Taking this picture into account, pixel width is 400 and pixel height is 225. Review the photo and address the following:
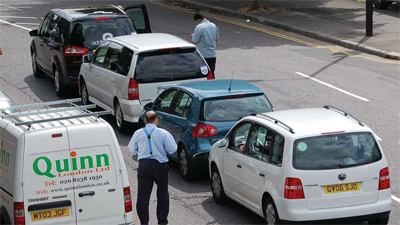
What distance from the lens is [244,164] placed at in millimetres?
11273

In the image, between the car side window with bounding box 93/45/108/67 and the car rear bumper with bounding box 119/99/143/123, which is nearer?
the car rear bumper with bounding box 119/99/143/123

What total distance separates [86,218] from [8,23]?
22835mm

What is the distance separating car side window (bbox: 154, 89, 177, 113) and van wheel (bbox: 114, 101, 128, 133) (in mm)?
1734

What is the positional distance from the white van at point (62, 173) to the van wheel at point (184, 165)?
3.64 metres

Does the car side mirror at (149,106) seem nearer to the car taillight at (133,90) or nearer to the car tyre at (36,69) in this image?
the car taillight at (133,90)

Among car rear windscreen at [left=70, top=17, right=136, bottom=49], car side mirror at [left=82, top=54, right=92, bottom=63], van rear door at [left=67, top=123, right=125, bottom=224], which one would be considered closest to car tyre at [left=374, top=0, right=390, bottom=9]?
car rear windscreen at [left=70, top=17, right=136, bottom=49]

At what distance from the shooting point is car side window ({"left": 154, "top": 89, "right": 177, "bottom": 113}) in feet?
48.0

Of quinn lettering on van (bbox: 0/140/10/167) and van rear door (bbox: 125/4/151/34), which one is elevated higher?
quinn lettering on van (bbox: 0/140/10/167)

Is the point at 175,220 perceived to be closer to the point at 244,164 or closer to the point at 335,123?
the point at 244,164

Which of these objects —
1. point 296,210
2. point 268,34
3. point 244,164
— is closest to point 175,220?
point 244,164

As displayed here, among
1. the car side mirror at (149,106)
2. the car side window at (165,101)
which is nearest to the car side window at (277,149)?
the car side window at (165,101)

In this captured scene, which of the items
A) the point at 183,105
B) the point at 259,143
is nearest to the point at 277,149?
the point at 259,143

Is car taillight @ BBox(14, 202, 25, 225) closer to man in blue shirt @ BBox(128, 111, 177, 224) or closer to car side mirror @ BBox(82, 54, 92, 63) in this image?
man in blue shirt @ BBox(128, 111, 177, 224)

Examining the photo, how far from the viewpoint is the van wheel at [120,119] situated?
16.7 m
